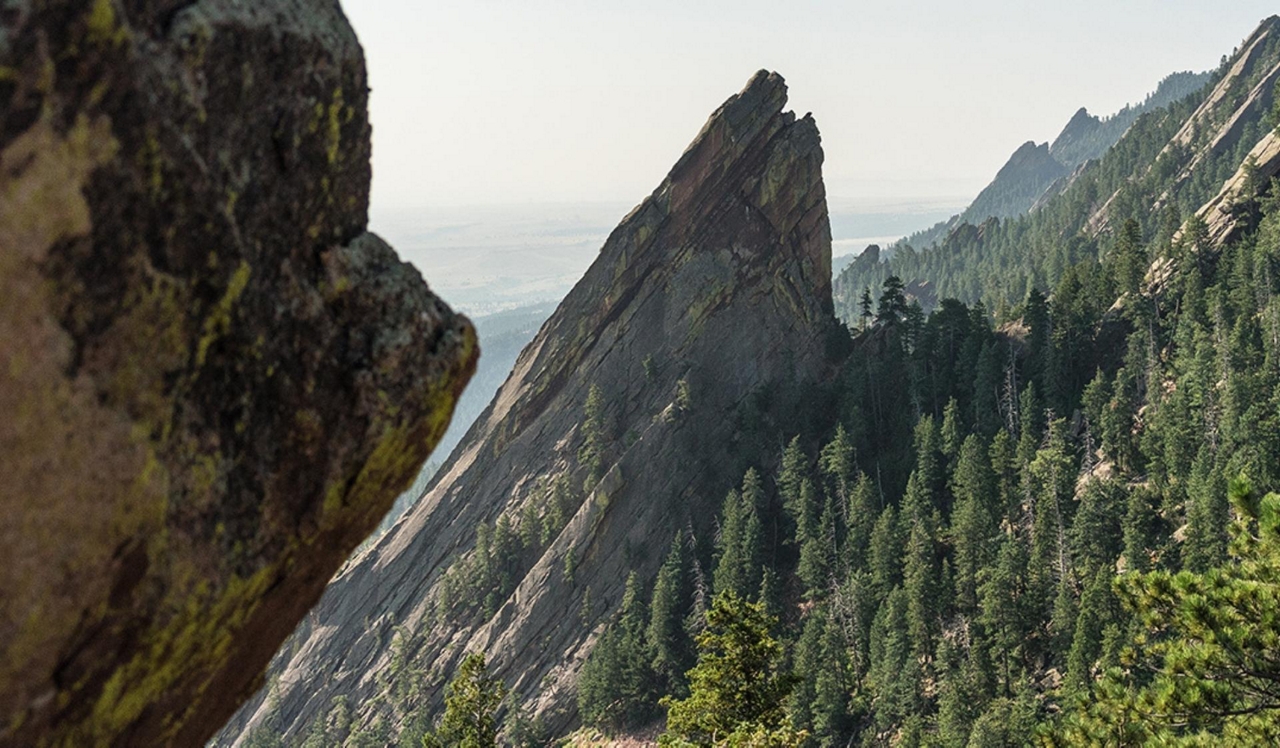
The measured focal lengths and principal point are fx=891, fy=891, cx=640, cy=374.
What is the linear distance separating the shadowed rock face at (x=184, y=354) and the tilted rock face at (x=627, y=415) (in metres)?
74.9

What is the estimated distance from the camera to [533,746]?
2837 inches

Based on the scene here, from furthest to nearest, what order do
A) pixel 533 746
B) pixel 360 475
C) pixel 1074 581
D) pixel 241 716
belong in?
pixel 241 716
pixel 533 746
pixel 1074 581
pixel 360 475

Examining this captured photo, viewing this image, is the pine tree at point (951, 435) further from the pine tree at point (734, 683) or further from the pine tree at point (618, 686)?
the pine tree at point (734, 683)

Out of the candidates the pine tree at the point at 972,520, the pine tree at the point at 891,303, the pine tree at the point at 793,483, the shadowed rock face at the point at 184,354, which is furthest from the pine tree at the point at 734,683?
the pine tree at the point at 891,303

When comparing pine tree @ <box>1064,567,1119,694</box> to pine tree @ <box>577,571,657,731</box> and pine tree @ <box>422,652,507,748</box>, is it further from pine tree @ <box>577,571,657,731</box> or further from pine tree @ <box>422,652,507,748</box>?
pine tree @ <box>422,652,507,748</box>

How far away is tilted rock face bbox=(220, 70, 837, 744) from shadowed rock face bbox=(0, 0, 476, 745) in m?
74.9

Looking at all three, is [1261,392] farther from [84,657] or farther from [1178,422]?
[84,657]

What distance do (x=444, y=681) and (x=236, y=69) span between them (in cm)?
8047

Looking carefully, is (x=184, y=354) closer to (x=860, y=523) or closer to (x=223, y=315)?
(x=223, y=315)

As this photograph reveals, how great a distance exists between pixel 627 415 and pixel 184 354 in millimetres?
84396

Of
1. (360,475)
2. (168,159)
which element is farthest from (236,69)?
(360,475)

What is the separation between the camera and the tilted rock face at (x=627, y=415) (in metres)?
83.8

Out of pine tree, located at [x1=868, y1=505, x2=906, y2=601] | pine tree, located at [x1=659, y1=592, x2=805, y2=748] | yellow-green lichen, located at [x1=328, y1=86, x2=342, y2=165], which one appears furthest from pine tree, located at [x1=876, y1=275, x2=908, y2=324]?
yellow-green lichen, located at [x1=328, y1=86, x2=342, y2=165]

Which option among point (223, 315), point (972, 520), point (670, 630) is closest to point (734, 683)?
point (223, 315)
